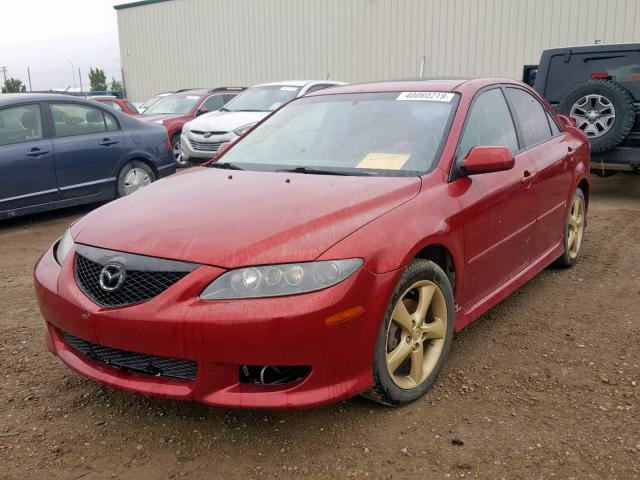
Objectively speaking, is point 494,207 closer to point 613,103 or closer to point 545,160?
point 545,160

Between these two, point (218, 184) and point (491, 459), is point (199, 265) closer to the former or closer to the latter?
point (218, 184)

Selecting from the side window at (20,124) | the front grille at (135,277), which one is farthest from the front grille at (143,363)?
the side window at (20,124)

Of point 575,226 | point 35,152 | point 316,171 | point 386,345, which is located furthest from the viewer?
point 35,152

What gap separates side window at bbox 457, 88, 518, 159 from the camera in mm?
3515

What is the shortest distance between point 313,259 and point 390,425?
2.80 ft

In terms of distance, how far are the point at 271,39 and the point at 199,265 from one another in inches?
879

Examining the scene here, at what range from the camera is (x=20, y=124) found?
6746 mm

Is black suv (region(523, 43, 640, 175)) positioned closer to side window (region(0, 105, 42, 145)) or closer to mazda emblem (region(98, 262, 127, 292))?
side window (region(0, 105, 42, 145))

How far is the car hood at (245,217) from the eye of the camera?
251 centimetres

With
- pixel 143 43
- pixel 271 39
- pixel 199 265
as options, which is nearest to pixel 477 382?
pixel 199 265

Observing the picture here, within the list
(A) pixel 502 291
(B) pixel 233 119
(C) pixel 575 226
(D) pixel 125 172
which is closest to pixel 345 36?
(B) pixel 233 119

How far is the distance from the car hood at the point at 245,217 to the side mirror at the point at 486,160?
30cm

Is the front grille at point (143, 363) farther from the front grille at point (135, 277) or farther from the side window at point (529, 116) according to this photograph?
the side window at point (529, 116)

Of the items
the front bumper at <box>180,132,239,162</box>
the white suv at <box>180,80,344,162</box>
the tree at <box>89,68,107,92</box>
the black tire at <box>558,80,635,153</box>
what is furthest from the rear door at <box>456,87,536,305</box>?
the tree at <box>89,68,107,92</box>
